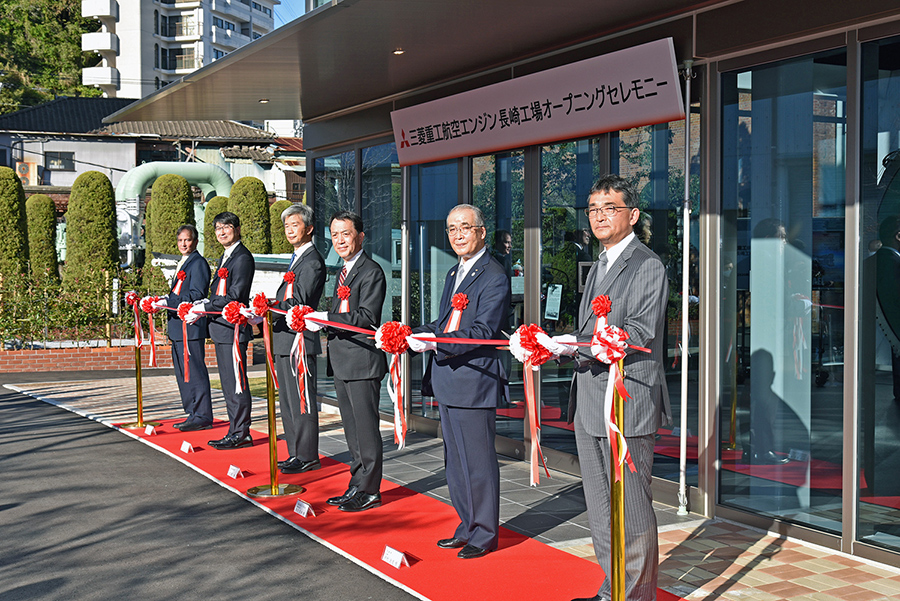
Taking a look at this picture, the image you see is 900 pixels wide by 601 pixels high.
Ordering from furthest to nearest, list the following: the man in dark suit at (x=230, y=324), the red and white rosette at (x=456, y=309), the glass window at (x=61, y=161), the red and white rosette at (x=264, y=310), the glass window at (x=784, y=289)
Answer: the glass window at (x=61, y=161), the man in dark suit at (x=230, y=324), the red and white rosette at (x=264, y=310), the glass window at (x=784, y=289), the red and white rosette at (x=456, y=309)

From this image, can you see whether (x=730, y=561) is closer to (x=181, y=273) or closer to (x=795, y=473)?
(x=795, y=473)

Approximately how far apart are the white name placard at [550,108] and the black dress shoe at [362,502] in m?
3.02

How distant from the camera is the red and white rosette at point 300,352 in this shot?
19.9 ft

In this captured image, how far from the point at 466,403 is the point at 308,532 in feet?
4.54

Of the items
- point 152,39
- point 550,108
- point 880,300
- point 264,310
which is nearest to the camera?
point 880,300


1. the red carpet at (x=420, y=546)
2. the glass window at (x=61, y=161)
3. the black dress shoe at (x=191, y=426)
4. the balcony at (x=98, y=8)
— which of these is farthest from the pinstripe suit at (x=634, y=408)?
the balcony at (x=98, y=8)

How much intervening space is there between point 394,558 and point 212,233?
2114 cm

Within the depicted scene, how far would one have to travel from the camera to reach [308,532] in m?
5.55

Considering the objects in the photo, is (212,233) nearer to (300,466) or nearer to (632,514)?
(300,466)

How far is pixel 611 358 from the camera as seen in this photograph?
140 inches

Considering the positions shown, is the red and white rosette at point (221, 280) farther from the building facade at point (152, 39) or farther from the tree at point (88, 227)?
the building facade at point (152, 39)

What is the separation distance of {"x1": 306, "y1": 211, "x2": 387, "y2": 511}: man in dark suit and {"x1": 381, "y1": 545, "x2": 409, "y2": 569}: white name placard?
3.93 feet

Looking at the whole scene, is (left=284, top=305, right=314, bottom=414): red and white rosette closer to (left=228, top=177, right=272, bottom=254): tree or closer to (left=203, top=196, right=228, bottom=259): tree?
(left=203, top=196, right=228, bottom=259): tree

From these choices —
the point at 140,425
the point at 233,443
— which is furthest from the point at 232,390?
the point at 140,425
